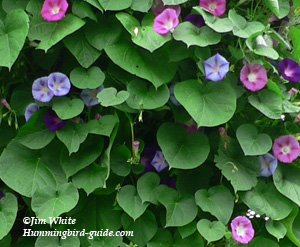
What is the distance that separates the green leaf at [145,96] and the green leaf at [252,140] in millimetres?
251

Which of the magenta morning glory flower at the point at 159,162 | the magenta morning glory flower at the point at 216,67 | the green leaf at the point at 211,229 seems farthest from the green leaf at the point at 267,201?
the magenta morning glory flower at the point at 216,67

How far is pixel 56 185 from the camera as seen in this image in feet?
4.88

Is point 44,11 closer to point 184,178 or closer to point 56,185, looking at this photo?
point 56,185

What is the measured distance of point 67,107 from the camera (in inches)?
57.7

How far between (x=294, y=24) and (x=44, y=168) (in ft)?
3.07

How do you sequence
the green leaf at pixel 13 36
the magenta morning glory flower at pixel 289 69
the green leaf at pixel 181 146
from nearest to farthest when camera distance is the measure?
1. the green leaf at pixel 13 36
2. the green leaf at pixel 181 146
3. the magenta morning glory flower at pixel 289 69

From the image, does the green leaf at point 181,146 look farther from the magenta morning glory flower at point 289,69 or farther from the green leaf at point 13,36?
the green leaf at point 13,36

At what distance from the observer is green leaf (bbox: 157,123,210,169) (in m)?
1.49

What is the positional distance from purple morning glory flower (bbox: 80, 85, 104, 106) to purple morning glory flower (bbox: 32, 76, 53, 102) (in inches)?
3.9

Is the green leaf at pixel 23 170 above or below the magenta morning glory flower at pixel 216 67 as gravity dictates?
below

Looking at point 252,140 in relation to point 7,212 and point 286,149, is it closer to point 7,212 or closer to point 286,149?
point 286,149

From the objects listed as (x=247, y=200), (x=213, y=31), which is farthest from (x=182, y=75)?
(x=247, y=200)

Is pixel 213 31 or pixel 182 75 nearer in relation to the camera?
pixel 213 31

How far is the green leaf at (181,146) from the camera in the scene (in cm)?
149
